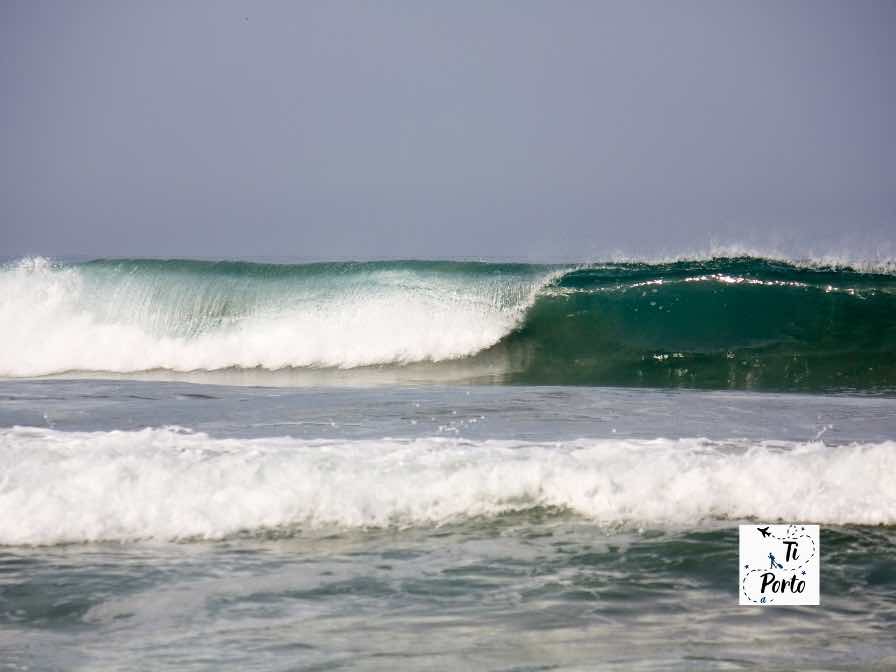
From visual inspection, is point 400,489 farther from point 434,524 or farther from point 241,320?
point 241,320

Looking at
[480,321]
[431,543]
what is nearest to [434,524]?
[431,543]

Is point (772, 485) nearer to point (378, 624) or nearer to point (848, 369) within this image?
point (378, 624)

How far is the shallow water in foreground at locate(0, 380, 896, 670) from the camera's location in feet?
10.8

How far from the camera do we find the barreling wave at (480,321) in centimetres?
1177

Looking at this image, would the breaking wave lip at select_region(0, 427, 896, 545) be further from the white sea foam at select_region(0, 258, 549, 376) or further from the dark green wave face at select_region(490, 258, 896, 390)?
the white sea foam at select_region(0, 258, 549, 376)

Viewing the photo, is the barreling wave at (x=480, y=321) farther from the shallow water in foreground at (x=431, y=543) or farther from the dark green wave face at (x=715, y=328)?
the shallow water in foreground at (x=431, y=543)

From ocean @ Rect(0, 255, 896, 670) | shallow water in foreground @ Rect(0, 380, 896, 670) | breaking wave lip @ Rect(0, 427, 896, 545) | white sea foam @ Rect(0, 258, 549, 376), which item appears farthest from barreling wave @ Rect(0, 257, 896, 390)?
breaking wave lip @ Rect(0, 427, 896, 545)

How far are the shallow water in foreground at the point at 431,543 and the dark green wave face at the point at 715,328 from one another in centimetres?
444

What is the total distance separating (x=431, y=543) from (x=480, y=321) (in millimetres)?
8498

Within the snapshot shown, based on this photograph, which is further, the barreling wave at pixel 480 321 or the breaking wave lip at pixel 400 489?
the barreling wave at pixel 480 321

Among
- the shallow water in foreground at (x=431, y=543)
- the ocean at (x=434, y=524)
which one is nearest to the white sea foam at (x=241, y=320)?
the ocean at (x=434, y=524)

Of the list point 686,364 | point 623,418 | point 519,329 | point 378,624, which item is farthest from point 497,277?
point 378,624

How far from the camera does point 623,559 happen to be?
13.6ft

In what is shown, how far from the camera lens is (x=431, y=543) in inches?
175
